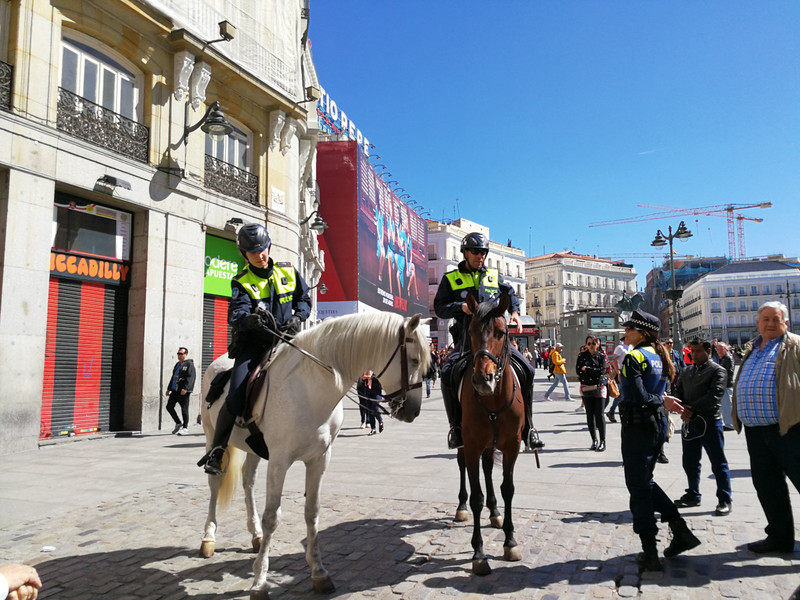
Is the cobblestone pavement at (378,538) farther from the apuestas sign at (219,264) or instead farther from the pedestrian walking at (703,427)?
the apuestas sign at (219,264)

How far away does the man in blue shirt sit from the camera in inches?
174

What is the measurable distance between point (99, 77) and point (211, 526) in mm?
11326

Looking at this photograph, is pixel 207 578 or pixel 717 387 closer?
pixel 207 578

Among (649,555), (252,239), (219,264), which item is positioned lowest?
(649,555)

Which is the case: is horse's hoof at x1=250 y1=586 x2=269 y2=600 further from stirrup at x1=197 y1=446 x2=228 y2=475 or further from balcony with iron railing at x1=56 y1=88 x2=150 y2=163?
balcony with iron railing at x1=56 y1=88 x2=150 y2=163

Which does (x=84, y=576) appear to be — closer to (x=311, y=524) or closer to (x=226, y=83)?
(x=311, y=524)

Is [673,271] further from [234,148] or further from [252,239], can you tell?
[252,239]

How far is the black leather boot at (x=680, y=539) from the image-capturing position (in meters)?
4.39

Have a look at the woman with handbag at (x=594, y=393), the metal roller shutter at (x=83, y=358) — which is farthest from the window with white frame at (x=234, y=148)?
the woman with handbag at (x=594, y=393)

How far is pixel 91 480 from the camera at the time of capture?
7656 mm

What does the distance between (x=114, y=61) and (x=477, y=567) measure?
1333 centimetres

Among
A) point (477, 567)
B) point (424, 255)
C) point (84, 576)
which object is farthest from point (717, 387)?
point (424, 255)

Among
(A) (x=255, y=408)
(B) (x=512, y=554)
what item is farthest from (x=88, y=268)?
(B) (x=512, y=554)

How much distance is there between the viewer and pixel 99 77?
1219 cm
